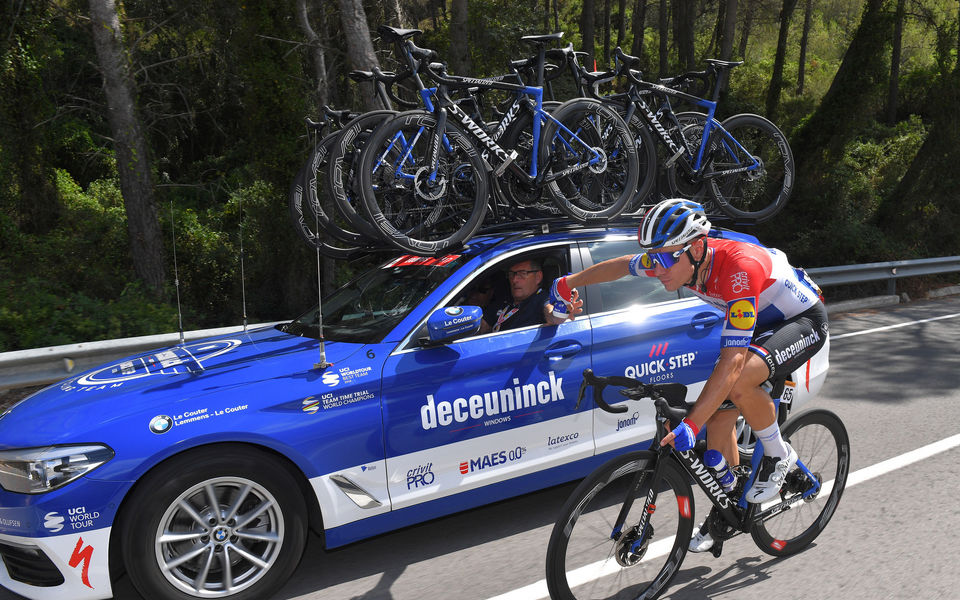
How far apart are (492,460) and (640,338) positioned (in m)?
1.29

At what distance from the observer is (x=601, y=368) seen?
435 cm

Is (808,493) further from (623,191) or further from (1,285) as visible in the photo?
(1,285)

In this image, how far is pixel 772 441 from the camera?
3.65 m

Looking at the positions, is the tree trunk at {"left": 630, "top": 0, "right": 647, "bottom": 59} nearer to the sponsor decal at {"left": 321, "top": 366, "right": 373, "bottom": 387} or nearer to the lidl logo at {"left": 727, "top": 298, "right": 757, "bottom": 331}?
the lidl logo at {"left": 727, "top": 298, "right": 757, "bottom": 331}

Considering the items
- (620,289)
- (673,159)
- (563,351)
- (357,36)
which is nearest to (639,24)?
(357,36)

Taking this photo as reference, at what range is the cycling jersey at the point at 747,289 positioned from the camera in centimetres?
331

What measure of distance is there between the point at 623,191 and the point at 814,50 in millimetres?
51669

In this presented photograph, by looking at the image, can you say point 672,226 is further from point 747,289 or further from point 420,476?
point 420,476

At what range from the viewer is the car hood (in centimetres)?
328

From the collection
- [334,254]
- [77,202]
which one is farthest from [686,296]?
[77,202]

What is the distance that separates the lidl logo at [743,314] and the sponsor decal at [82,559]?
3.08m

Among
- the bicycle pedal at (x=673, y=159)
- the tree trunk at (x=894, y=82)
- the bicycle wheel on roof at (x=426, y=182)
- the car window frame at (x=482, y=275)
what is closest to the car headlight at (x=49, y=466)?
the car window frame at (x=482, y=275)

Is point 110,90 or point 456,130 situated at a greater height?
point 110,90

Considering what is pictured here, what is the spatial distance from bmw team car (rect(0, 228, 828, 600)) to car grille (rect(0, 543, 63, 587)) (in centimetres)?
1
